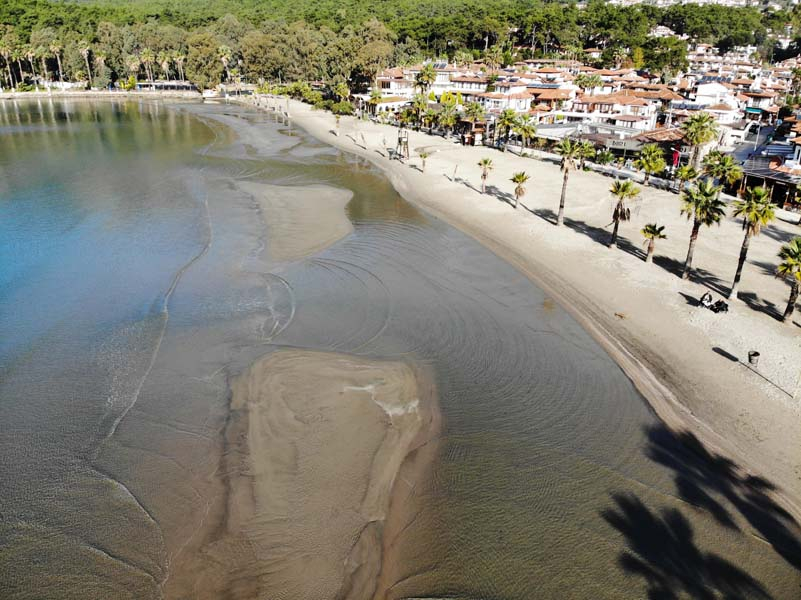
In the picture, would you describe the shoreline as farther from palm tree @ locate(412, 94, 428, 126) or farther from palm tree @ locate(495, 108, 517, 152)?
palm tree @ locate(495, 108, 517, 152)

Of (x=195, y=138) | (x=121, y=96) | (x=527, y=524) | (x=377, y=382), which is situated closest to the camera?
(x=527, y=524)

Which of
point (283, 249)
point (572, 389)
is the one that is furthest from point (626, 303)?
point (283, 249)

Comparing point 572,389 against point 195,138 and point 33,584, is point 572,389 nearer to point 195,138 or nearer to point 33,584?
point 33,584

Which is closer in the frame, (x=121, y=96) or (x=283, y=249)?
(x=283, y=249)

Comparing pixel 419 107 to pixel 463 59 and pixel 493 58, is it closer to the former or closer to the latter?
pixel 493 58

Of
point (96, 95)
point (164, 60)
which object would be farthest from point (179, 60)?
point (96, 95)

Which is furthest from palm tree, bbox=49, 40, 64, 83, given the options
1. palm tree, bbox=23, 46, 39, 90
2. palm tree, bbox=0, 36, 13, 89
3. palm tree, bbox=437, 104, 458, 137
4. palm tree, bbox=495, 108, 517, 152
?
palm tree, bbox=495, 108, 517, 152
